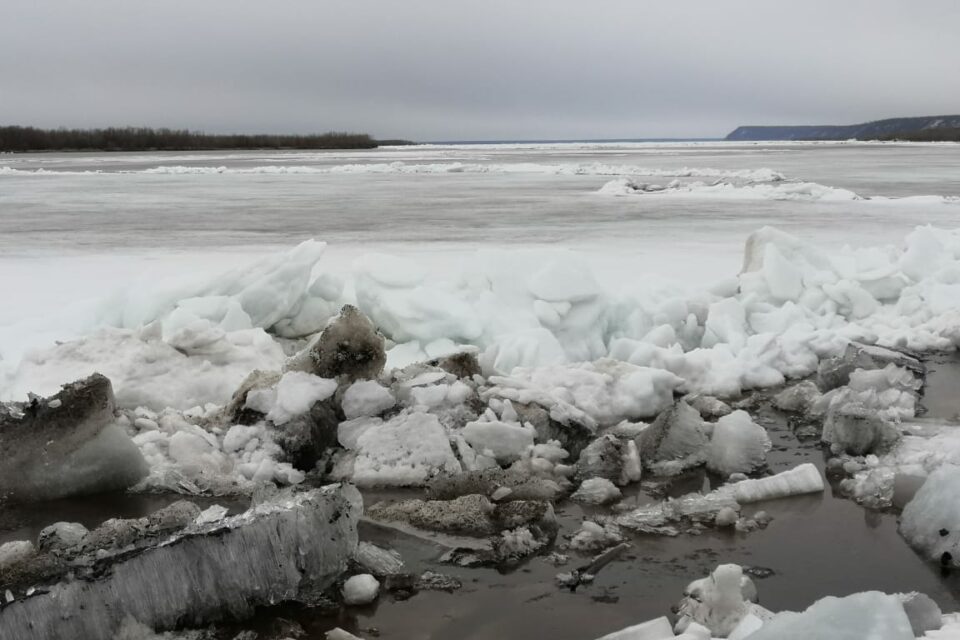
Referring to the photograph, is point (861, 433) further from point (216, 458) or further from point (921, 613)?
point (216, 458)

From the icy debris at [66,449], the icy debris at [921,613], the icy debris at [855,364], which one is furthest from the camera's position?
the icy debris at [855,364]

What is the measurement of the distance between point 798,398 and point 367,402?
2.15 meters

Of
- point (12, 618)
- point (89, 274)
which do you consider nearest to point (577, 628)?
point (12, 618)

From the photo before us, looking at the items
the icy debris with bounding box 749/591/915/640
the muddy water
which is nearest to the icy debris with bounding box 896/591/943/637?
the icy debris with bounding box 749/591/915/640

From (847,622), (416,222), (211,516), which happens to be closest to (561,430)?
(211,516)

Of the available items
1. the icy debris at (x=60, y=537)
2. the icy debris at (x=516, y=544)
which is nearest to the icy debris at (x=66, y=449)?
the icy debris at (x=60, y=537)

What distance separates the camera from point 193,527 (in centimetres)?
239

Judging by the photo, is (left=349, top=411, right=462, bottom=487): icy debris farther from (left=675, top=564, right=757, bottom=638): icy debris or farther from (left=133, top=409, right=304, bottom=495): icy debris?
(left=675, top=564, right=757, bottom=638): icy debris

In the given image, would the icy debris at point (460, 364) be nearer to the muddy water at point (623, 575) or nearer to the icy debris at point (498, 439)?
the icy debris at point (498, 439)

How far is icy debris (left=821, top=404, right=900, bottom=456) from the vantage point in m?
3.47

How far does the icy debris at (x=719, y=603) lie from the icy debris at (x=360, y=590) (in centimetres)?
85

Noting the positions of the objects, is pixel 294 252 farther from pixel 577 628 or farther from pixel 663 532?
pixel 577 628

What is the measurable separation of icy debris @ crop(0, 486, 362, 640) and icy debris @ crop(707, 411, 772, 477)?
62.0 inches

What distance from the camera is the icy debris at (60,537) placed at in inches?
101
